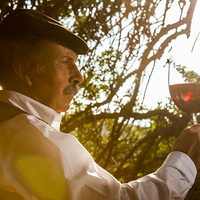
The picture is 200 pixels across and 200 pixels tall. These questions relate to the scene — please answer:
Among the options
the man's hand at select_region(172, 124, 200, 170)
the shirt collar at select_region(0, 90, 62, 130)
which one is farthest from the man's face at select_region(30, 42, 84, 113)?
the man's hand at select_region(172, 124, 200, 170)

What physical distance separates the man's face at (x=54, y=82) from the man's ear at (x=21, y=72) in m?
0.03

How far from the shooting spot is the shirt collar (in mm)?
1396

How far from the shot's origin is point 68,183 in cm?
102

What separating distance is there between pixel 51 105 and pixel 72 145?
0.59 m

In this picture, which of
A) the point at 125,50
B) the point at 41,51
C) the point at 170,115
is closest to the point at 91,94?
the point at 125,50

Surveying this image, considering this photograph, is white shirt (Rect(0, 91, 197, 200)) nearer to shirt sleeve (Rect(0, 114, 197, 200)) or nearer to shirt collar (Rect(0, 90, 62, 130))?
shirt sleeve (Rect(0, 114, 197, 200))

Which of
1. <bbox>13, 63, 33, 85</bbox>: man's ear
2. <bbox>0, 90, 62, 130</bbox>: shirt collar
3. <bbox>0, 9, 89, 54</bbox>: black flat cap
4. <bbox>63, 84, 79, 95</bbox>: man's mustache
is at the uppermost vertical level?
<bbox>0, 9, 89, 54</bbox>: black flat cap

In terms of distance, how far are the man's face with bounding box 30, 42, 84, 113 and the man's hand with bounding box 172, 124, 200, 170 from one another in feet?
3.02

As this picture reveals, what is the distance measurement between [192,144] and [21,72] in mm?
1254

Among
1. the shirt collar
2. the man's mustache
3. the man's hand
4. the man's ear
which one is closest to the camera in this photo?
the man's hand

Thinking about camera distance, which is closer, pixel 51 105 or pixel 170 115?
Result: pixel 51 105

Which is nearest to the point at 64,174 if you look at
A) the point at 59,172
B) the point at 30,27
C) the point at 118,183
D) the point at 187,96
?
the point at 59,172

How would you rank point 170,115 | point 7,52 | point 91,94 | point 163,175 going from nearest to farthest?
point 163,175, point 7,52, point 170,115, point 91,94

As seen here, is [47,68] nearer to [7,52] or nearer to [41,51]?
[41,51]
